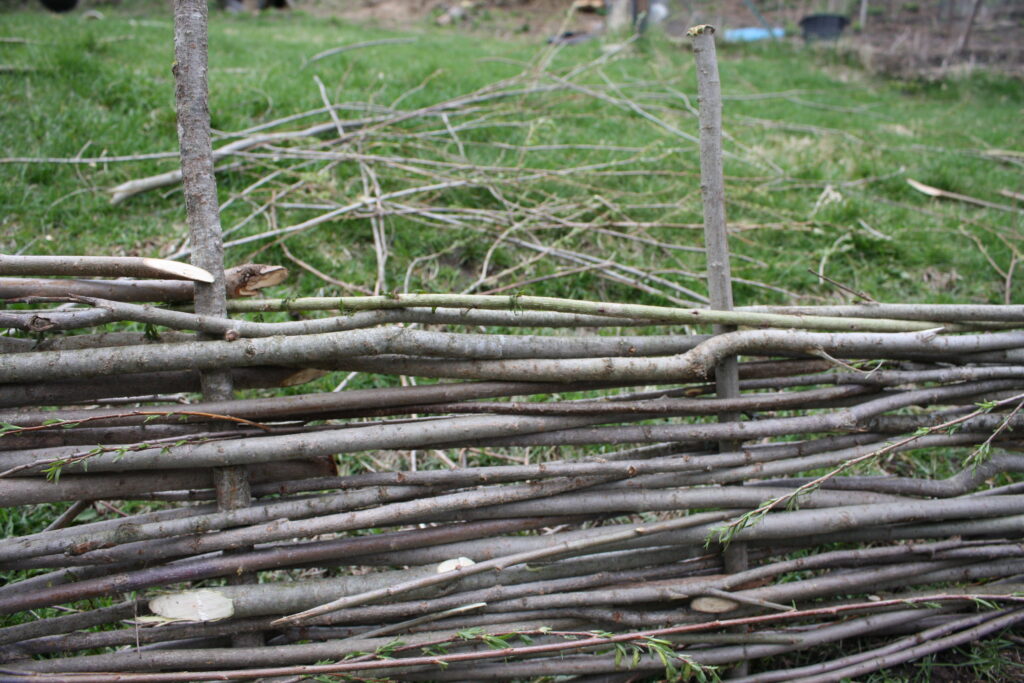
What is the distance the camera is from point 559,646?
157cm

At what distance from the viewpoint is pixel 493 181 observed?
324 cm

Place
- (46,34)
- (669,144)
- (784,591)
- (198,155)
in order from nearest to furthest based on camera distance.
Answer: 1. (198,155)
2. (784,591)
3. (669,144)
4. (46,34)

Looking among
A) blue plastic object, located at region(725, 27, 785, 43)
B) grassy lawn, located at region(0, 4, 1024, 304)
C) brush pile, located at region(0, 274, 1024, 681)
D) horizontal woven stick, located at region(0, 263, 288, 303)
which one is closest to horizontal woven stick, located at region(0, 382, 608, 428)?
brush pile, located at region(0, 274, 1024, 681)

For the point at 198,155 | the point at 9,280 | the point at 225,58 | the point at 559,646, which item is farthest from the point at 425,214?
the point at 225,58

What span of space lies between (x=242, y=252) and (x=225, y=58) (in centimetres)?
278

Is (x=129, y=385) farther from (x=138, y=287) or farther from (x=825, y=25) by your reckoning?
(x=825, y=25)

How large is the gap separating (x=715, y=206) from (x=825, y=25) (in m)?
7.99

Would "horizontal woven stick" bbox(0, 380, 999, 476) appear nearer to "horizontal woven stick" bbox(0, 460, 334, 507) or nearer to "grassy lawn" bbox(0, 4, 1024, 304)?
"horizontal woven stick" bbox(0, 460, 334, 507)

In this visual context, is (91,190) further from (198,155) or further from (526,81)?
(526,81)

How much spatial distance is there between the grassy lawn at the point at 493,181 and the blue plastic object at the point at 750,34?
3124 millimetres

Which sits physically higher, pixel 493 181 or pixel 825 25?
pixel 825 25

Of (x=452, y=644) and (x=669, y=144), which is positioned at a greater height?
(x=669, y=144)

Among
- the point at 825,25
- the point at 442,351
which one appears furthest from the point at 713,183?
the point at 825,25

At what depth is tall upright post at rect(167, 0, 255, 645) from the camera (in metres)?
1.65
